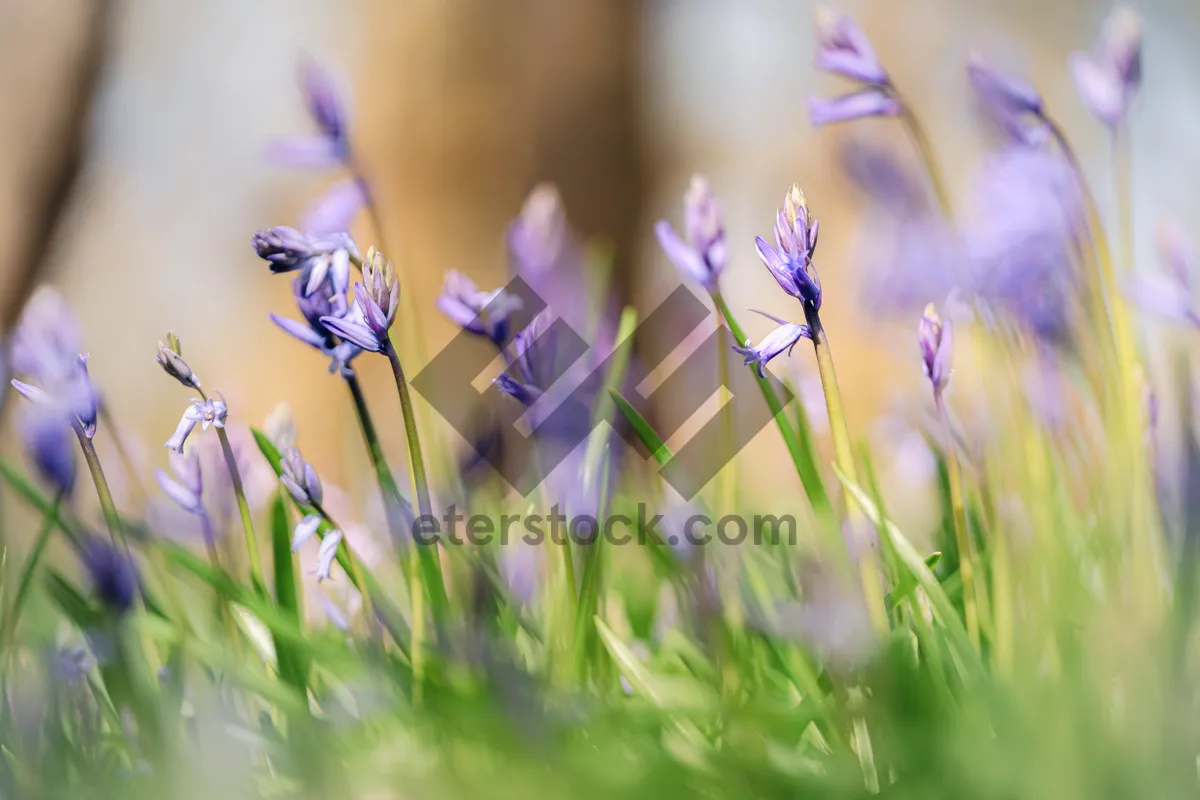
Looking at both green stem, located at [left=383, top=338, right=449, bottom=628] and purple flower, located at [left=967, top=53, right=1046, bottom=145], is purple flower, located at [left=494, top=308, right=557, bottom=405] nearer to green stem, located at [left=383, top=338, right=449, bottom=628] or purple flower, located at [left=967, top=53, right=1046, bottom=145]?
green stem, located at [left=383, top=338, right=449, bottom=628]

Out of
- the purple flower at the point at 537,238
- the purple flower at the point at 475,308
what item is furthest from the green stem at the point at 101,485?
the purple flower at the point at 537,238

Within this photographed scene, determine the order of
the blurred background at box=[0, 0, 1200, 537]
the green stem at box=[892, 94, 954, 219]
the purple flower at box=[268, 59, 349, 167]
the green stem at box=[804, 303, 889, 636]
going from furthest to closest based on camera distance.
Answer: the blurred background at box=[0, 0, 1200, 537], the purple flower at box=[268, 59, 349, 167], the green stem at box=[892, 94, 954, 219], the green stem at box=[804, 303, 889, 636]

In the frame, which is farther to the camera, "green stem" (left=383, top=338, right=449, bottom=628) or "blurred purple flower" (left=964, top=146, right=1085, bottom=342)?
"blurred purple flower" (left=964, top=146, right=1085, bottom=342)

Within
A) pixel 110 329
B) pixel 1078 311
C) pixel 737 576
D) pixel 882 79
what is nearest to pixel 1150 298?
pixel 1078 311

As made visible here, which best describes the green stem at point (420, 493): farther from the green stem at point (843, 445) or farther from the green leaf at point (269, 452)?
the green stem at point (843, 445)

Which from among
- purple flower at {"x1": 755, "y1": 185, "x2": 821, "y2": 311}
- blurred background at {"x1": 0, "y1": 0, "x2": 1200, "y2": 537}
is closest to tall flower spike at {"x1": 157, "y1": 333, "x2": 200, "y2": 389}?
purple flower at {"x1": 755, "y1": 185, "x2": 821, "y2": 311}

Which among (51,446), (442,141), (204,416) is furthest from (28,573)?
(442,141)
